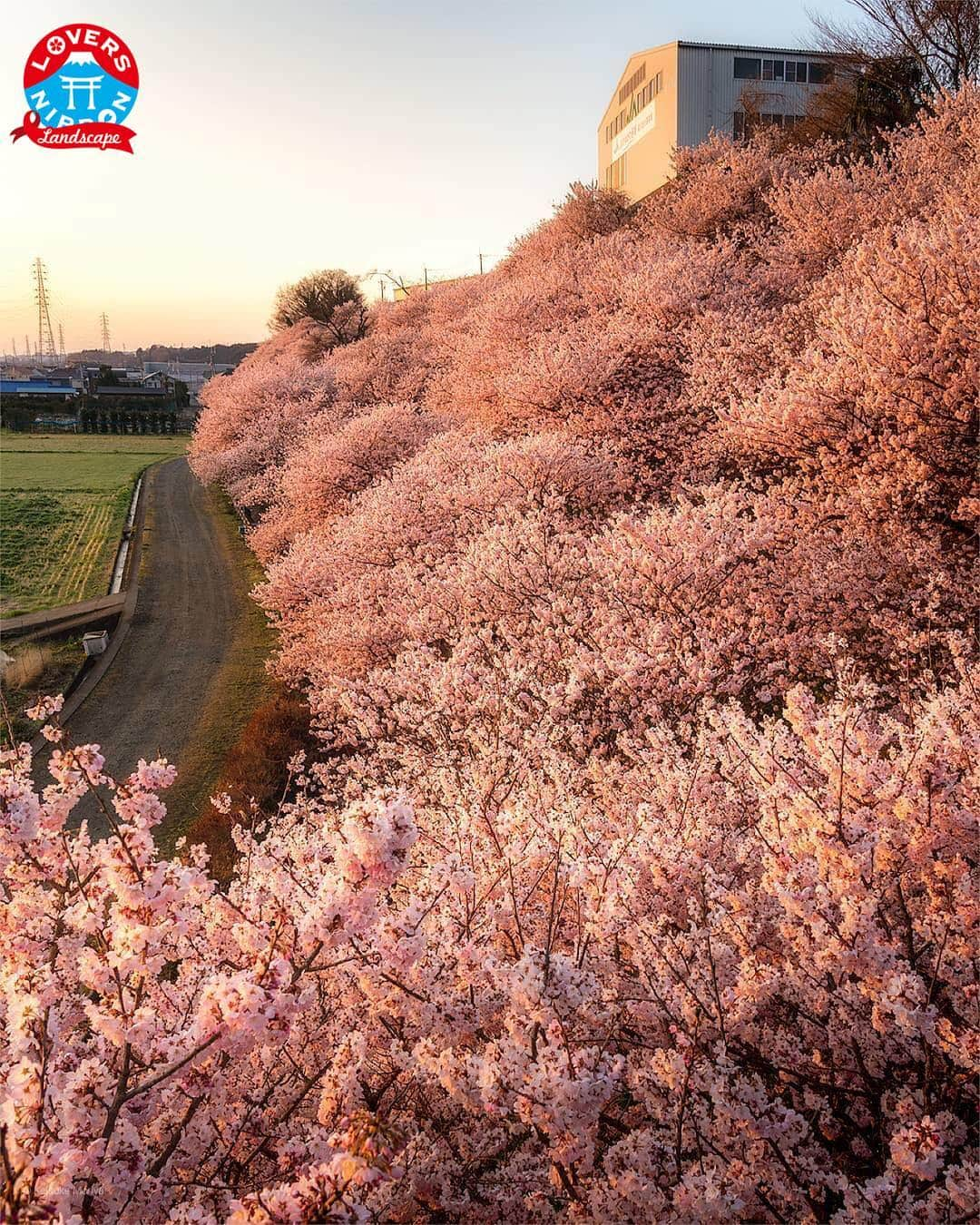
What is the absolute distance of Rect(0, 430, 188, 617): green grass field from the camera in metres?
33.8

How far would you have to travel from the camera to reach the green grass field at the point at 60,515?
111 feet

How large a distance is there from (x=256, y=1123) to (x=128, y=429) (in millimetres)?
115309

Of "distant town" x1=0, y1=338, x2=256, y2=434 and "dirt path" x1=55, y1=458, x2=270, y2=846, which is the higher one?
"distant town" x1=0, y1=338, x2=256, y2=434

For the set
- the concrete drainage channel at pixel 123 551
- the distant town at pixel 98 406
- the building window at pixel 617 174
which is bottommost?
the concrete drainage channel at pixel 123 551

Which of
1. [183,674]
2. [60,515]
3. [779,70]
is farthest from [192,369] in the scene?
[183,674]

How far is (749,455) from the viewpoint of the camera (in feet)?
53.7

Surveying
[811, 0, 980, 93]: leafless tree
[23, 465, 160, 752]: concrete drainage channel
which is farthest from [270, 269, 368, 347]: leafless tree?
[811, 0, 980, 93]: leafless tree

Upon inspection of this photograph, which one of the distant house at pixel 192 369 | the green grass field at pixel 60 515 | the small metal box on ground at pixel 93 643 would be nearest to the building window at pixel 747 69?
the green grass field at pixel 60 515

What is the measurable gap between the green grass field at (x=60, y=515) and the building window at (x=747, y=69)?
4630 centimetres

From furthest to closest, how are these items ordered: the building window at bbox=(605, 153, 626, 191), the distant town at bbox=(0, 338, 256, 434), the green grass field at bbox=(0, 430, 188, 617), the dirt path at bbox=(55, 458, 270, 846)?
the distant town at bbox=(0, 338, 256, 434)
the building window at bbox=(605, 153, 626, 191)
the green grass field at bbox=(0, 430, 188, 617)
the dirt path at bbox=(55, 458, 270, 846)

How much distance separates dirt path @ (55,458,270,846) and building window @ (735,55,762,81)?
1617 inches

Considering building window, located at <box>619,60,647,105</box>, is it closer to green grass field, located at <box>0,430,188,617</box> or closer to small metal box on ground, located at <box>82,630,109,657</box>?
green grass field, located at <box>0,430,188,617</box>

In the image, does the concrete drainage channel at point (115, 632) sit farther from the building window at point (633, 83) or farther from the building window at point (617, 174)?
the building window at point (633, 83)

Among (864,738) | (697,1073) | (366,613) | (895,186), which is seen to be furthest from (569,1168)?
(895,186)
